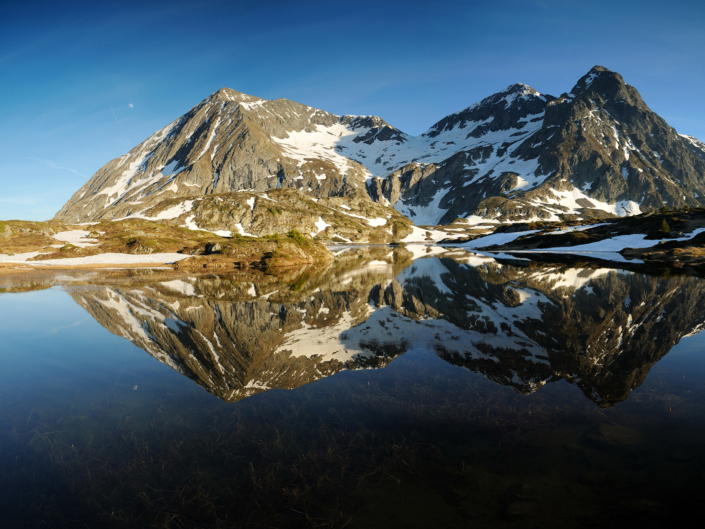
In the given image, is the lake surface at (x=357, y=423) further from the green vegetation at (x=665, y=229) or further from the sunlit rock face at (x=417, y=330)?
the green vegetation at (x=665, y=229)

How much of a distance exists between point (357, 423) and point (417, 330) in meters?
9.09

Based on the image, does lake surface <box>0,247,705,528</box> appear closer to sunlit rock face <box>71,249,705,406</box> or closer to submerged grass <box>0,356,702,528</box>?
submerged grass <box>0,356,702,528</box>

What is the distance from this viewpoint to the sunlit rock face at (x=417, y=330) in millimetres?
11134

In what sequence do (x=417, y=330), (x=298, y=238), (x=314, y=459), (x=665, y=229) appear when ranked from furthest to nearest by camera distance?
(x=298, y=238), (x=665, y=229), (x=417, y=330), (x=314, y=459)

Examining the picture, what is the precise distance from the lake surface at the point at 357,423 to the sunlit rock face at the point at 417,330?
0.14 meters

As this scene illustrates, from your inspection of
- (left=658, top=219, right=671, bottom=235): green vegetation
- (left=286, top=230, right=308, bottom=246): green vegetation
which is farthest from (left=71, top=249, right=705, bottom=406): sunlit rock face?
(left=658, top=219, right=671, bottom=235): green vegetation

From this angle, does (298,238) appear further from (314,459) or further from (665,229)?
(665,229)

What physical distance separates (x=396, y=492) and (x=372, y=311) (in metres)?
15.5

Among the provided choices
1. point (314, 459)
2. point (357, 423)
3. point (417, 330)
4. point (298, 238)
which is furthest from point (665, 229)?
point (314, 459)

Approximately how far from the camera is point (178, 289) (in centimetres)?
3103

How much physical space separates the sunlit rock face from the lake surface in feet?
0.47

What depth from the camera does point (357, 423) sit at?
26.5ft

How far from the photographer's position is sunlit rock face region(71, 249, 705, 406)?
11.1m

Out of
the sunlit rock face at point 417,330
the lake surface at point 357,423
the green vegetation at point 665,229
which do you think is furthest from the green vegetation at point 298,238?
the green vegetation at point 665,229
